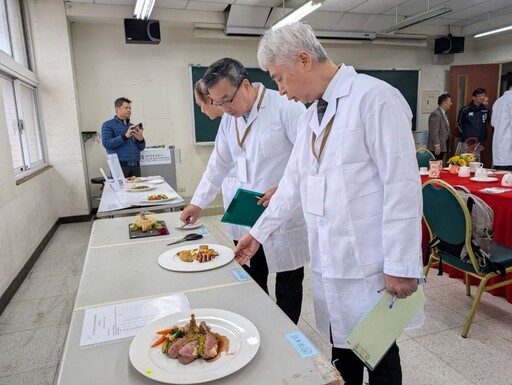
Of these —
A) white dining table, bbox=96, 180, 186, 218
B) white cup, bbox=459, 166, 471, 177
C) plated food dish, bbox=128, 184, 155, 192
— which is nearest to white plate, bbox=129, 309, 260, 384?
white dining table, bbox=96, 180, 186, 218

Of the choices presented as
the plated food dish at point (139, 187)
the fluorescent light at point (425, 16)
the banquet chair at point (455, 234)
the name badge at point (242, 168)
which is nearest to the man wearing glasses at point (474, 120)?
the fluorescent light at point (425, 16)

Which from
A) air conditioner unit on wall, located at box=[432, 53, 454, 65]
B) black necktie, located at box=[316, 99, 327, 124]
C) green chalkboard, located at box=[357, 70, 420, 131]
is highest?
air conditioner unit on wall, located at box=[432, 53, 454, 65]

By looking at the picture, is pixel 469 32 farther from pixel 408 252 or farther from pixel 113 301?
pixel 113 301

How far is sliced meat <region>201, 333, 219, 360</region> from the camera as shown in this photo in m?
0.74

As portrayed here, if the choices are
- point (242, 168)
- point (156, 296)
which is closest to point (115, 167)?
point (242, 168)

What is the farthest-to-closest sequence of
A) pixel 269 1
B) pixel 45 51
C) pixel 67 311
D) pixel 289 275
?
pixel 269 1 → pixel 45 51 → pixel 67 311 → pixel 289 275

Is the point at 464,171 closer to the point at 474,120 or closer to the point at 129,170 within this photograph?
the point at 129,170

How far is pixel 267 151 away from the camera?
5.34 ft

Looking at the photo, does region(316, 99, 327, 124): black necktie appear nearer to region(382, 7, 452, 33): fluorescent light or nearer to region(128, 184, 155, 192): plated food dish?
region(128, 184, 155, 192): plated food dish

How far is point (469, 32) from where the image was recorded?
6516mm

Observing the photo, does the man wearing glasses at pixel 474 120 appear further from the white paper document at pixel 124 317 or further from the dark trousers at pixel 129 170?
the white paper document at pixel 124 317

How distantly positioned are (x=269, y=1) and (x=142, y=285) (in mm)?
4781

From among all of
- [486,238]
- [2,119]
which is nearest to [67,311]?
[2,119]

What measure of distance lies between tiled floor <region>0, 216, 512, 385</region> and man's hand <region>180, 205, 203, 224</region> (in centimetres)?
102
